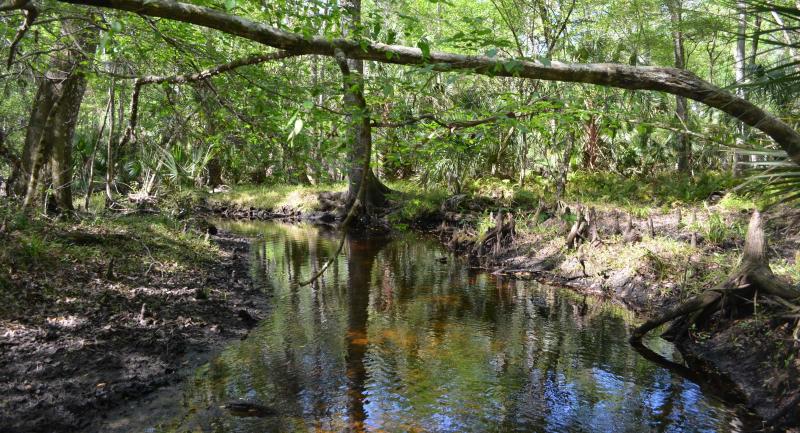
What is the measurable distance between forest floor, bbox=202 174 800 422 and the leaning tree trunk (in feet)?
0.56

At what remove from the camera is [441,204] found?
713 inches

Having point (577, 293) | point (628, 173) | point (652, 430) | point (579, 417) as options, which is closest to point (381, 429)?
point (579, 417)

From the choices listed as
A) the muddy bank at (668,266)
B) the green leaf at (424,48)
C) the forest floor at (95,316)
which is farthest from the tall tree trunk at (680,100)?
the forest floor at (95,316)

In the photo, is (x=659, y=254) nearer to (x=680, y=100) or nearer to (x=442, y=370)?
(x=442, y=370)

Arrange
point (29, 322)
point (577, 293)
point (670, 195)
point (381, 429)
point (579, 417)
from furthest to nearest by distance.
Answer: point (670, 195) < point (577, 293) < point (29, 322) < point (579, 417) < point (381, 429)

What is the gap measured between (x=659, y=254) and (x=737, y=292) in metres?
3.32

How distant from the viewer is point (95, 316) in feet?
20.3

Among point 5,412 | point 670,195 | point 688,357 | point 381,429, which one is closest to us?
point 5,412

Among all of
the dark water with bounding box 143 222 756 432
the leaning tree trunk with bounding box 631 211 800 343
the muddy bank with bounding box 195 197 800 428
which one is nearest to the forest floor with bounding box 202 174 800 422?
the muddy bank with bounding box 195 197 800 428

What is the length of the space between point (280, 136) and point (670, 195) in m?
14.0

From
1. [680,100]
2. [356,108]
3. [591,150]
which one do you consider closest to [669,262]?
[356,108]

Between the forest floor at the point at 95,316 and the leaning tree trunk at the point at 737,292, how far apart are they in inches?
231

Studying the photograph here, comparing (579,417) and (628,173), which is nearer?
(579,417)

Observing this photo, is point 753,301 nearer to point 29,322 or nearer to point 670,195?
point 29,322
